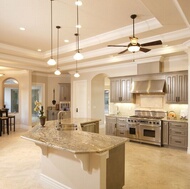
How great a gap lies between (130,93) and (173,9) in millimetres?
3780

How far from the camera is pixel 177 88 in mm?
5352

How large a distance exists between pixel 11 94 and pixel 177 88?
27.5 ft

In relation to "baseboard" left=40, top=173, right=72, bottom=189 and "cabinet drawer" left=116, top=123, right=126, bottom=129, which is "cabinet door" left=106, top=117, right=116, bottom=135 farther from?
"baseboard" left=40, top=173, right=72, bottom=189

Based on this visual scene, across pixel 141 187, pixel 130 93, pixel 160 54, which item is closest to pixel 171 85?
pixel 160 54

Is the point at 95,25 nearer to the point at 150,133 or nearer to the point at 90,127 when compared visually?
the point at 90,127

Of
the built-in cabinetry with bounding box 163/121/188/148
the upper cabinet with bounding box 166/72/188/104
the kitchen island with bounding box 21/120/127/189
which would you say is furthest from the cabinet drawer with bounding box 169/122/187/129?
the kitchen island with bounding box 21/120/127/189

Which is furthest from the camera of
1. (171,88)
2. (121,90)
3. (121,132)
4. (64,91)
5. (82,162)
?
(64,91)

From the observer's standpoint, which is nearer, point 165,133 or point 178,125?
point 178,125

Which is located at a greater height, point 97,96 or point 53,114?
point 97,96

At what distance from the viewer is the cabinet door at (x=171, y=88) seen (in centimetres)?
541

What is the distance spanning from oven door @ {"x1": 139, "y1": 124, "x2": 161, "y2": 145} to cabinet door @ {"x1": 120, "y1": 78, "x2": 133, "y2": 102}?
4.07ft

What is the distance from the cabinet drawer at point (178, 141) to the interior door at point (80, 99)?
428 cm

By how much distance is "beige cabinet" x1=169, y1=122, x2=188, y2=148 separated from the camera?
493cm

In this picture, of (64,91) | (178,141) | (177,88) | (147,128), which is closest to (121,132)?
(147,128)
